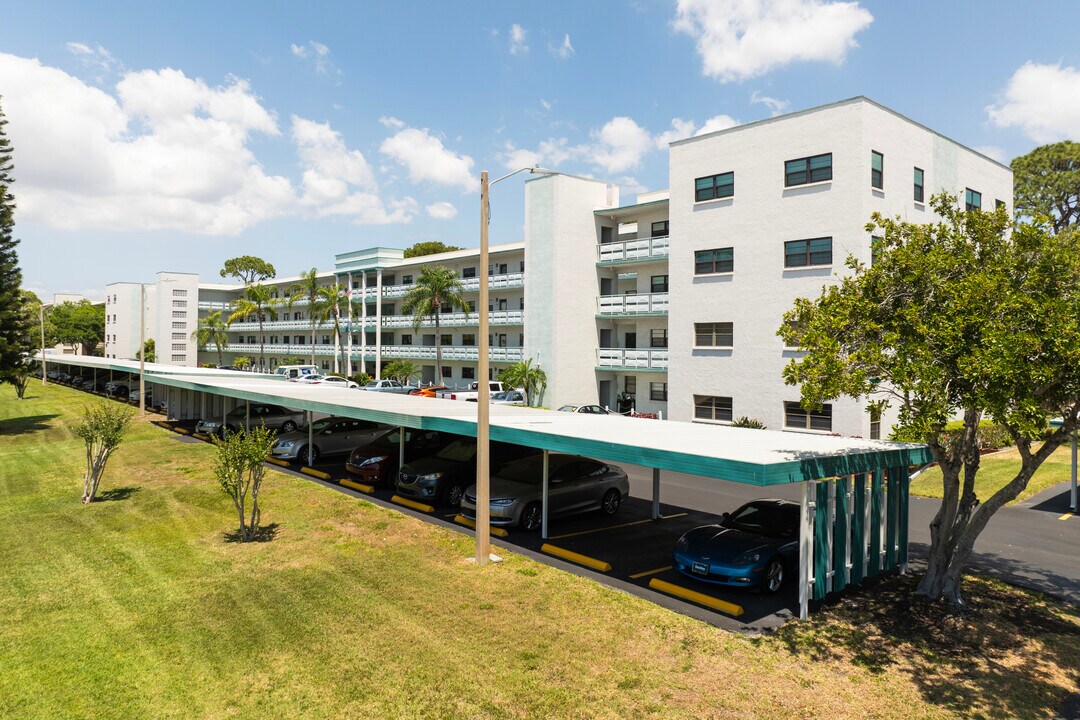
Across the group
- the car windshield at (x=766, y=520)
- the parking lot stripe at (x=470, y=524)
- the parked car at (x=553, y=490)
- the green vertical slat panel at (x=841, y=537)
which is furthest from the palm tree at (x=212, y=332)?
the green vertical slat panel at (x=841, y=537)

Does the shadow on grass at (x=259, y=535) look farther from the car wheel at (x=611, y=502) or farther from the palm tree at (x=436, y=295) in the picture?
the palm tree at (x=436, y=295)

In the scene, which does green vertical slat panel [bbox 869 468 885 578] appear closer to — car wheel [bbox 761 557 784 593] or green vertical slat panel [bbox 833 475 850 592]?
green vertical slat panel [bbox 833 475 850 592]

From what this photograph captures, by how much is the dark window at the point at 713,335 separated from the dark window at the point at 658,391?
5796mm

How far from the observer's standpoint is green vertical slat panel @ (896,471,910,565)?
44.5 feet

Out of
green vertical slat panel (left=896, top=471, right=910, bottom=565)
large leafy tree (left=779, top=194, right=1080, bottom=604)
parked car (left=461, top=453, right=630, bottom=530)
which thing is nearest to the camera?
large leafy tree (left=779, top=194, right=1080, bottom=604)

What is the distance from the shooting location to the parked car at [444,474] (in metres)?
19.1

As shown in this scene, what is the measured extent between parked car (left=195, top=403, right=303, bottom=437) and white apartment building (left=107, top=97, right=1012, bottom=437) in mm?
16772

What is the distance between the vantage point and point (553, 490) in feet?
55.7

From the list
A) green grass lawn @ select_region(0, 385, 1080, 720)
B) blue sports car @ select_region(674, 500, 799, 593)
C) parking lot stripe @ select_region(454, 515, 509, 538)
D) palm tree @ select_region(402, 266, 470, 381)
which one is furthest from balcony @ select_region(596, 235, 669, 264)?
green grass lawn @ select_region(0, 385, 1080, 720)

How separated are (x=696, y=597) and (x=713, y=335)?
23.1 meters

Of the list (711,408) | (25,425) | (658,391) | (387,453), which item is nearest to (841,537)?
(387,453)

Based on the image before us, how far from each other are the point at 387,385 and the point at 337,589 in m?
38.7

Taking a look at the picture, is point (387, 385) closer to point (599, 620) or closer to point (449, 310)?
point (449, 310)

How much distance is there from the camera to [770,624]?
11.0 meters
